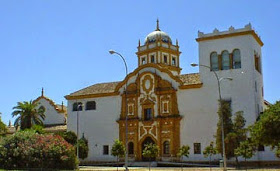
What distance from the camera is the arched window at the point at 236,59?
47.9 m

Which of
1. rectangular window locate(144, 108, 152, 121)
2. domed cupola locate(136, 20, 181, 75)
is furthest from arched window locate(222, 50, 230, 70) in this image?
rectangular window locate(144, 108, 152, 121)

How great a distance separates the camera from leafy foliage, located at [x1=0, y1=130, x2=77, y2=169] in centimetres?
3491

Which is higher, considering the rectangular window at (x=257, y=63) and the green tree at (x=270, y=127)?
the rectangular window at (x=257, y=63)

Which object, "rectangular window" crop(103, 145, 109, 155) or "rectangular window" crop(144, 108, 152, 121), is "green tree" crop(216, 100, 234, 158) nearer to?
"rectangular window" crop(144, 108, 152, 121)

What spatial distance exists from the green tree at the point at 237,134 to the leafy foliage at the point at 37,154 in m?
16.6

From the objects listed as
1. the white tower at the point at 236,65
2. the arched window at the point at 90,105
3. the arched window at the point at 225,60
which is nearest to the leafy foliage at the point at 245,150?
the white tower at the point at 236,65

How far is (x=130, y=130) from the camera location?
54.0 m

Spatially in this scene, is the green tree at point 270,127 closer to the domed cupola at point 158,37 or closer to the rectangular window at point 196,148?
the rectangular window at point 196,148

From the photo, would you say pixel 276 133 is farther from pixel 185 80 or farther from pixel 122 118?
pixel 122 118

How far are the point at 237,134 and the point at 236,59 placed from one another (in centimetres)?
1041

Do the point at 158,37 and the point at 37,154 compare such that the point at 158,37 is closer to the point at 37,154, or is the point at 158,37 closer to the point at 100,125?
the point at 100,125

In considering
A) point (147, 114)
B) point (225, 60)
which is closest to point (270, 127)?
point (225, 60)

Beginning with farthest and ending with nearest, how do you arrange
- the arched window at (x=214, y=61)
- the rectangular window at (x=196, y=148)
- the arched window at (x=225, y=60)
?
1. the arched window at (x=214, y=61)
2. the arched window at (x=225, y=60)
3. the rectangular window at (x=196, y=148)

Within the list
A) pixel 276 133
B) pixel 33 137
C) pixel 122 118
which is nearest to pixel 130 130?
pixel 122 118
